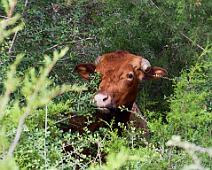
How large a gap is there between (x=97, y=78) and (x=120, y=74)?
28.1 inches

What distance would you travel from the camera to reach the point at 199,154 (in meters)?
5.70

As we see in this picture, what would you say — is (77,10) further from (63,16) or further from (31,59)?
(31,59)

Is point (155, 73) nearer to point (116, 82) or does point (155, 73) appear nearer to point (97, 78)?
point (116, 82)

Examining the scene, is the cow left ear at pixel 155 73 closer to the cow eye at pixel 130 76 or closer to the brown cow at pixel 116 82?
the brown cow at pixel 116 82

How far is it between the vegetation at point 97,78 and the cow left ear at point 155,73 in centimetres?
30

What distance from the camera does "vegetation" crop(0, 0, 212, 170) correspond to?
548cm

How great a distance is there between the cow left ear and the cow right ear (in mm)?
728

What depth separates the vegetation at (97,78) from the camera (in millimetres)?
5484

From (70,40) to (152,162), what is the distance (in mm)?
3537

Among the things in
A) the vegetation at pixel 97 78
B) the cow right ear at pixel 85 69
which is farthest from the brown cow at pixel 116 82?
the vegetation at pixel 97 78

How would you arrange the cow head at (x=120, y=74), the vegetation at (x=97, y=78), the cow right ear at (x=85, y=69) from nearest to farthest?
the vegetation at (x=97, y=78) < the cow head at (x=120, y=74) < the cow right ear at (x=85, y=69)

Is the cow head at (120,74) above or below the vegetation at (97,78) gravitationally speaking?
below

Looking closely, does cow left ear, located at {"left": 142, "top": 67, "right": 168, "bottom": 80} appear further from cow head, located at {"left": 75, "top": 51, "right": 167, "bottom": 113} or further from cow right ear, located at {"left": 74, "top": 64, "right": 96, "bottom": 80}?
cow right ear, located at {"left": 74, "top": 64, "right": 96, "bottom": 80}

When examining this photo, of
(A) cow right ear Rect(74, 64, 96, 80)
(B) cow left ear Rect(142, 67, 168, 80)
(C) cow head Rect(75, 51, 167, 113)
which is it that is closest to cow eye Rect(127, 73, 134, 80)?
(C) cow head Rect(75, 51, 167, 113)
